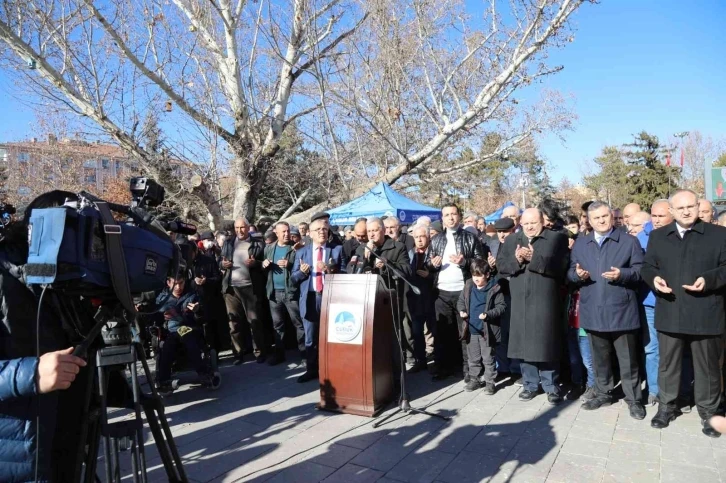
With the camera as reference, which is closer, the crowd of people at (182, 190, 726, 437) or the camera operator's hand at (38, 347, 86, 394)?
the camera operator's hand at (38, 347, 86, 394)

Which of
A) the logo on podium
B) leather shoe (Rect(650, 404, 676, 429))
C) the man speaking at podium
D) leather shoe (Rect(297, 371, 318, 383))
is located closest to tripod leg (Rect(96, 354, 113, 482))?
the logo on podium

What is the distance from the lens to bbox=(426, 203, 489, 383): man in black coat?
5777 millimetres

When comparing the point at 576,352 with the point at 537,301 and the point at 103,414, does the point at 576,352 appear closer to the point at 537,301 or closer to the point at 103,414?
the point at 537,301

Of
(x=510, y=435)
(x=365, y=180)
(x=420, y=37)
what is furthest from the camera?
(x=365, y=180)

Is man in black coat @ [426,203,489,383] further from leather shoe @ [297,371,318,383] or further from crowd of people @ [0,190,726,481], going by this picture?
leather shoe @ [297,371,318,383]

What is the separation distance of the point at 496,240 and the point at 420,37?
25.8ft

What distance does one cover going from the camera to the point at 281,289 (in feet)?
21.9

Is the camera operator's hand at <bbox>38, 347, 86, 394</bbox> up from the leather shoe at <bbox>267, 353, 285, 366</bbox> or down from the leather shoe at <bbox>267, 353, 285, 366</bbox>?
up

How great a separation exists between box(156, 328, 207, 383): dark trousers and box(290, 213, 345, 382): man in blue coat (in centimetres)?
122

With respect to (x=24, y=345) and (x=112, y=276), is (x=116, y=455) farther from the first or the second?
(x=112, y=276)

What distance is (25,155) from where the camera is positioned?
24641 millimetres

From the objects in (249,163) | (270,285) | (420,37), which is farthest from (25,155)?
(270,285)

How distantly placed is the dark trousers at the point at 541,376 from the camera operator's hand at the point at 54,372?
438 centimetres

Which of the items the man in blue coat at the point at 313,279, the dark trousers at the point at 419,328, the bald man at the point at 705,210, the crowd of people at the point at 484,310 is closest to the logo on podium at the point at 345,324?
the crowd of people at the point at 484,310
